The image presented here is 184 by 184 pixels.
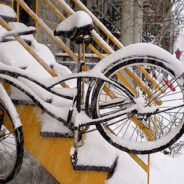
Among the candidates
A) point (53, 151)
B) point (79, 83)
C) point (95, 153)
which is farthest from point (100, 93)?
point (53, 151)

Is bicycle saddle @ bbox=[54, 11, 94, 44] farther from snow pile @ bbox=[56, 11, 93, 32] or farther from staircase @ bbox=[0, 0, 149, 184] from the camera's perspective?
staircase @ bbox=[0, 0, 149, 184]

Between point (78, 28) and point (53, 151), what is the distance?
1.16 meters

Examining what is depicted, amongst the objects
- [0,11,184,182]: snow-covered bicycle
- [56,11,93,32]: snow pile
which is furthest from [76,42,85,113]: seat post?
[56,11,93,32]: snow pile

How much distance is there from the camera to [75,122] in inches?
82.7

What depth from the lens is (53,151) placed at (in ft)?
7.66

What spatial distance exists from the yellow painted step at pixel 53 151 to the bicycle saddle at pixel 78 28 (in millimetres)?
802

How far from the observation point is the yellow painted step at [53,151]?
2.29 metres

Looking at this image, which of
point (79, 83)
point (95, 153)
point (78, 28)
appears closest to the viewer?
point (78, 28)

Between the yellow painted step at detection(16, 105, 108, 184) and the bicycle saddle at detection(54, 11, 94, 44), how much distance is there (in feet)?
2.63

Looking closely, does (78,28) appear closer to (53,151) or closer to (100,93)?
(100,93)

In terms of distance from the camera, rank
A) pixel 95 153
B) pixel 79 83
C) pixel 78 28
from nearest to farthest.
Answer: pixel 78 28 < pixel 79 83 < pixel 95 153

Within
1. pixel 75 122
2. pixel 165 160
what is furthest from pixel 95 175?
pixel 165 160

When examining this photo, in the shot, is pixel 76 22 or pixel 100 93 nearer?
pixel 76 22

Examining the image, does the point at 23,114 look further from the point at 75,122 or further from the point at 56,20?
the point at 56,20
